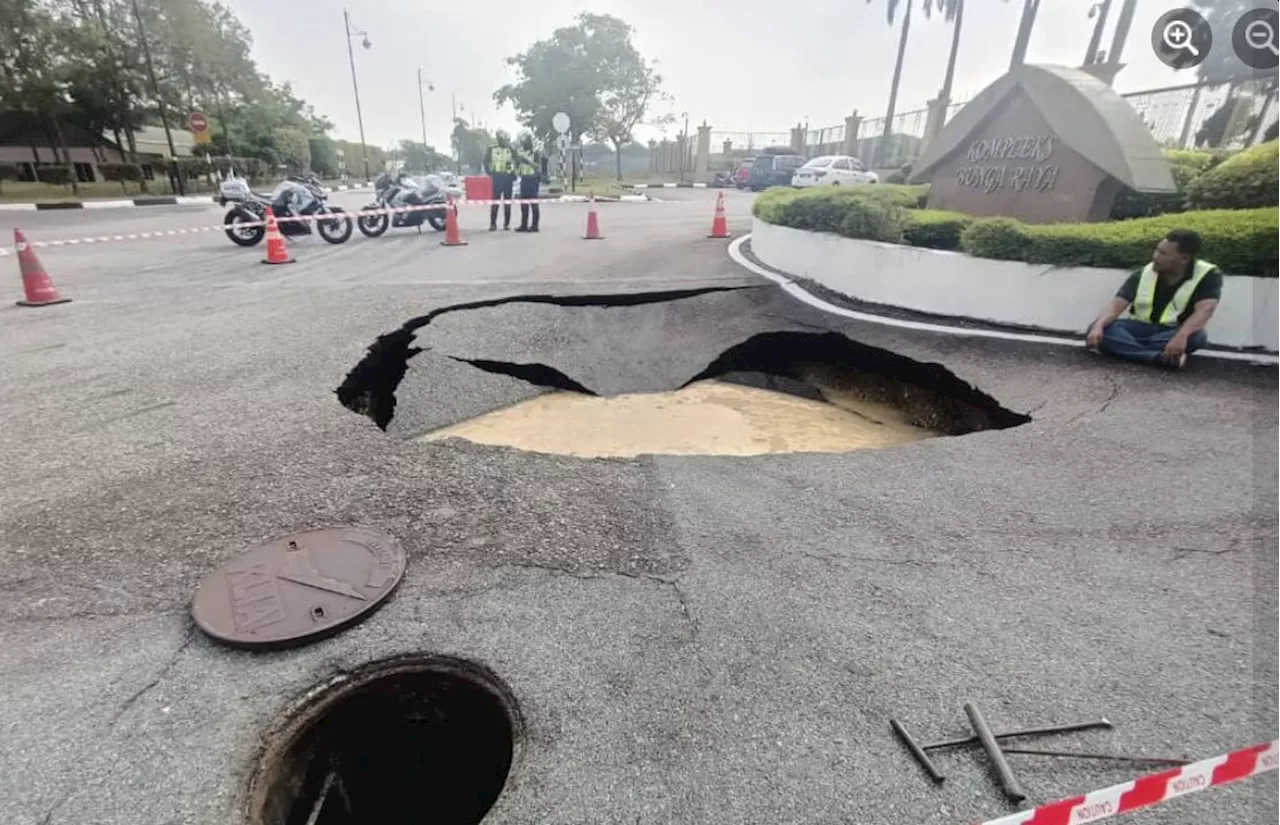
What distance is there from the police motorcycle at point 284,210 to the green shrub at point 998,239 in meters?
9.86

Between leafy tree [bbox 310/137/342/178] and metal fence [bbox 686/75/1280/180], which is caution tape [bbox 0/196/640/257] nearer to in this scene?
metal fence [bbox 686/75/1280/180]

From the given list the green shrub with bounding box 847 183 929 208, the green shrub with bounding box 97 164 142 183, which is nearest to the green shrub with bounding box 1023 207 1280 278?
the green shrub with bounding box 847 183 929 208

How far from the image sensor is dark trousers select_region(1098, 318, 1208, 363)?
5.05 m

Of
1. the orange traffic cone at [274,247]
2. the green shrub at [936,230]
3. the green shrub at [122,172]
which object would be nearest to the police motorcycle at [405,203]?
the orange traffic cone at [274,247]

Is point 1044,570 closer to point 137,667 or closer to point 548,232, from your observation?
point 137,667

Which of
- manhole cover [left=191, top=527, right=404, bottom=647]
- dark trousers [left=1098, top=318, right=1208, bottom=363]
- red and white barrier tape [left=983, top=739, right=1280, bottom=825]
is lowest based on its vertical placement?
manhole cover [left=191, top=527, right=404, bottom=647]

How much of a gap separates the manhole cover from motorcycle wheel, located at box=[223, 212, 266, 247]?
33.3 feet

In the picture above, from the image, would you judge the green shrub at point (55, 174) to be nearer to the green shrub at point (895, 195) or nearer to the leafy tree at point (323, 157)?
the leafy tree at point (323, 157)

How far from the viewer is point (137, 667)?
84.2 inches

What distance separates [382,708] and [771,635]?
1.38 meters

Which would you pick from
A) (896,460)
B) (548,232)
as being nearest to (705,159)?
(548,232)

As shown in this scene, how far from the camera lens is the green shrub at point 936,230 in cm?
695

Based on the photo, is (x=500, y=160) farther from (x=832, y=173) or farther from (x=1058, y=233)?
(x=832, y=173)

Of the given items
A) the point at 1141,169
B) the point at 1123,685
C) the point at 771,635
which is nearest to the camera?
the point at 1123,685
